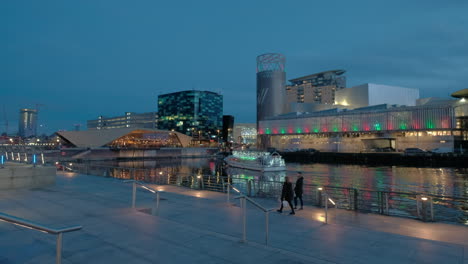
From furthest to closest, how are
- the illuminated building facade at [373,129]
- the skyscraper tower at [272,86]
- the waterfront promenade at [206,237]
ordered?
the skyscraper tower at [272,86] → the illuminated building facade at [373,129] → the waterfront promenade at [206,237]

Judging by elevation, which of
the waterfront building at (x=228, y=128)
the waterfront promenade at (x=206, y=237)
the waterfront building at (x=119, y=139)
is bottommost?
the waterfront promenade at (x=206, y=237)

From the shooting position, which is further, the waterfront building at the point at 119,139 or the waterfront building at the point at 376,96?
the waterfront building at the point at 376,96

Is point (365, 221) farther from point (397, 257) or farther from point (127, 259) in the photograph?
point (127, 259)

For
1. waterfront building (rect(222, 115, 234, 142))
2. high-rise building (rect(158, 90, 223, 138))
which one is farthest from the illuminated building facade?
high-rise building (rect(158, 90, 223, 138))

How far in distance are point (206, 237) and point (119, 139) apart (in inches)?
4432

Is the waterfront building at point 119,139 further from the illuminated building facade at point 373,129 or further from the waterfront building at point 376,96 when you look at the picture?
the waterfront building at point 376,96

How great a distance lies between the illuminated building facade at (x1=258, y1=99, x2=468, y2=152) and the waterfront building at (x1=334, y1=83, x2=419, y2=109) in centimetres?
1795

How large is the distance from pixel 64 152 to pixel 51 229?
92.2 m

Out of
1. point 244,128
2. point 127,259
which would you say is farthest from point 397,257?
point 244,128

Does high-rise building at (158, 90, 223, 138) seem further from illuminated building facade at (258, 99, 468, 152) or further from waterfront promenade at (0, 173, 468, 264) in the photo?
waterfront promenade at (0, 173, 468, 264)

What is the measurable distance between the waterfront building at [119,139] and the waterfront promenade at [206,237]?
94.0 metres

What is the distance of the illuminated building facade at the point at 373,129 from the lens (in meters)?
77.6

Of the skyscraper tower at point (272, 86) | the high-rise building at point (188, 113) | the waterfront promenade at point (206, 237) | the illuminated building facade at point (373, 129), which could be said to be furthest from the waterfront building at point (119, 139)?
the waterfront promenade at point (206, 237)

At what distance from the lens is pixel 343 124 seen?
9600 centimetres
